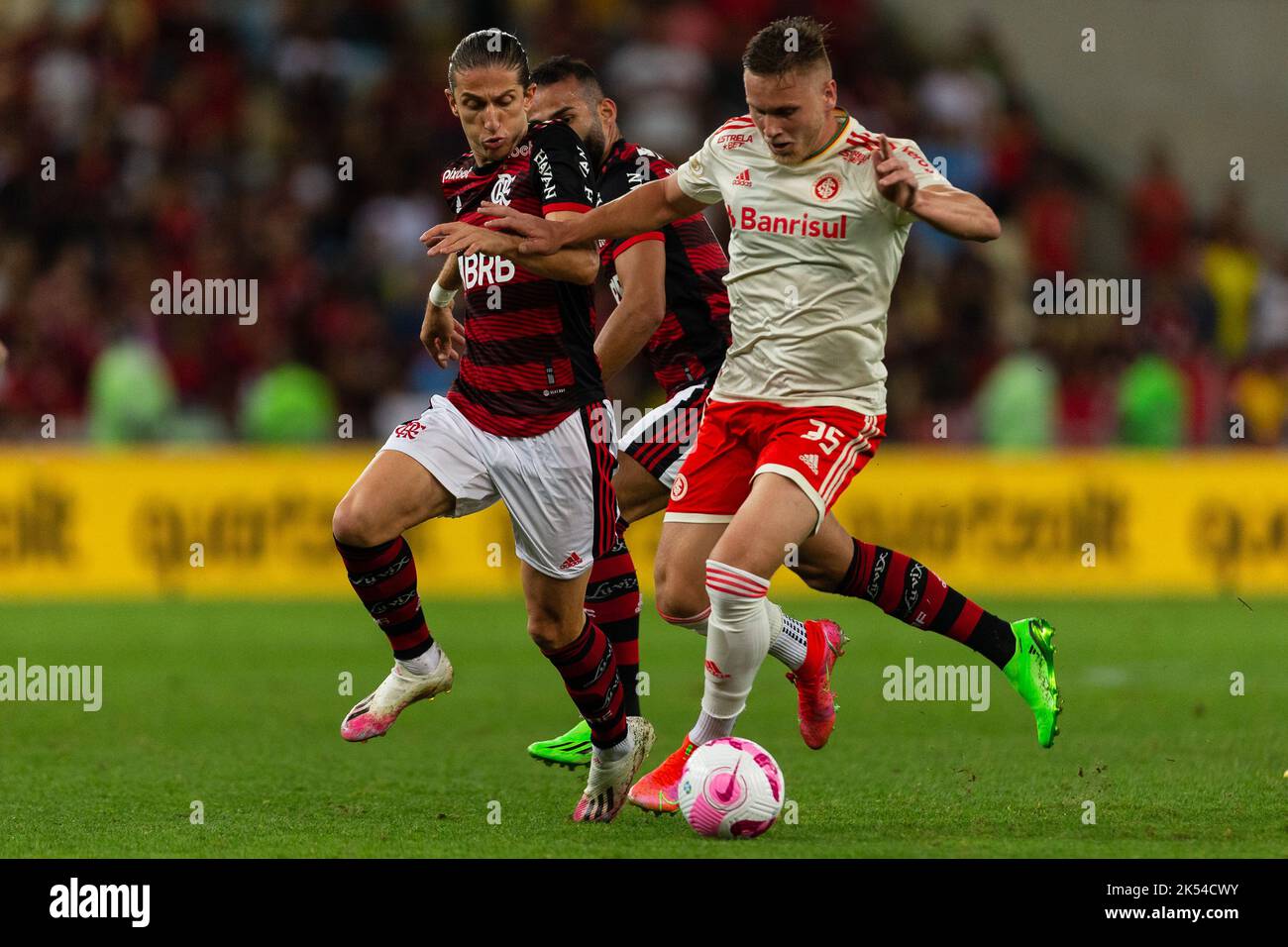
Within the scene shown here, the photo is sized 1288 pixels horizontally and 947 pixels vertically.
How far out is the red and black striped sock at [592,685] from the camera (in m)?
6.86

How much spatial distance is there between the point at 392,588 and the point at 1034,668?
2351 mm

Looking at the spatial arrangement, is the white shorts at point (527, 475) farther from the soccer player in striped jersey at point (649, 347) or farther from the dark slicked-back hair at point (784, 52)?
the dark slicked-back hair at point (784, 52)

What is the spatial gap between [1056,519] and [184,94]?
29.0 ft

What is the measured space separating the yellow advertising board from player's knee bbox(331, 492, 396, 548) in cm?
840

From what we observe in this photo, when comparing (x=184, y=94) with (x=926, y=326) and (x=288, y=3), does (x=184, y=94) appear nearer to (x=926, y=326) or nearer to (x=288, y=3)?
(x=288, y=3)

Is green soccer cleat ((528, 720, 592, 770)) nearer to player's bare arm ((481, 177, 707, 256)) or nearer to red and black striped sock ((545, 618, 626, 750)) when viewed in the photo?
red and black striped sock ((545, 618, 626, 750))

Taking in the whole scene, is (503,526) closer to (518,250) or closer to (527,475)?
(527,475)

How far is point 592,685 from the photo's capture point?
271 inches

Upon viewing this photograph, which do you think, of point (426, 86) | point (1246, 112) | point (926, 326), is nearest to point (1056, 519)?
point (926, 326)

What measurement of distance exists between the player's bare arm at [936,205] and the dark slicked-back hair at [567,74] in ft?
6.19

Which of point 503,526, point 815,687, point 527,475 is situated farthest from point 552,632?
point 503,526

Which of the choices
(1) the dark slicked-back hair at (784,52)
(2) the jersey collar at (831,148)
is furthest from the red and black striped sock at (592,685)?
(1) the dark slicked-back hair at (784,52)

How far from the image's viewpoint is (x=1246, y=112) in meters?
19.0

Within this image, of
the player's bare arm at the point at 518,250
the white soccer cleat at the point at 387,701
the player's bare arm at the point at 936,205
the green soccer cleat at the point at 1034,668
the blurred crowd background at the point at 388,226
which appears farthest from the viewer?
the blurred crowd background at the point at 388,226
